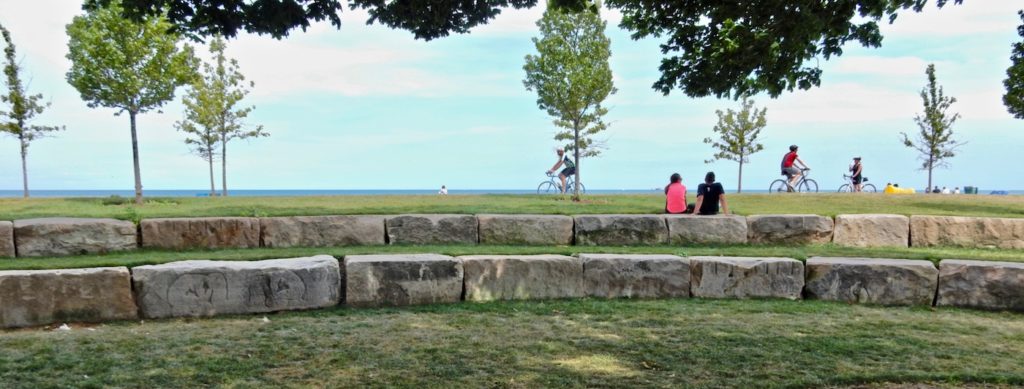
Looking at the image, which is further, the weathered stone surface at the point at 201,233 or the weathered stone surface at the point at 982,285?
the weathered stone surface at the point at 201,233

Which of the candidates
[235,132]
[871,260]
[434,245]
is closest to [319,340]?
[434,245]

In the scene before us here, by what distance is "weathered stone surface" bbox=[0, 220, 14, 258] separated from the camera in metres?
8.00

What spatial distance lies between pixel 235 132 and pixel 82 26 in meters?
10.2

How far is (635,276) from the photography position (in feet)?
23.1

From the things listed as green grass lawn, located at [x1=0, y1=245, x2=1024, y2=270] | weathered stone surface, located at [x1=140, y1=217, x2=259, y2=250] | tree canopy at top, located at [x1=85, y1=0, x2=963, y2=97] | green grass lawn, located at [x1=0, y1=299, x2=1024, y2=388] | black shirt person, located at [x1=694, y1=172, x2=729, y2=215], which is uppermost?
tree canopy at top, located at [x1=85, y1=0, x2=963, y2=97]

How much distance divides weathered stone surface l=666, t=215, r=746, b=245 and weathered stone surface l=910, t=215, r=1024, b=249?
312 cm

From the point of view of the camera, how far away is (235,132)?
2598cm

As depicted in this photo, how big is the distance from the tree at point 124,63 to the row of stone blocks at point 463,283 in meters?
11.3

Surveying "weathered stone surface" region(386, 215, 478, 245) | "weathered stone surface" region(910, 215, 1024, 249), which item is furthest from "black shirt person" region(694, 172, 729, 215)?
"weathered stone surface" region(386, 215, 478, 245)

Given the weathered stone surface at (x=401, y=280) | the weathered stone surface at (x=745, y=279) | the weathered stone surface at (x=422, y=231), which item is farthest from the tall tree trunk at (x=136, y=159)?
the weathered stone surface at (x=745, y=279)

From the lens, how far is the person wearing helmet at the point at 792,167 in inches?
775

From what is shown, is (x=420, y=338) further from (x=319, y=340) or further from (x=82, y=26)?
(x=82, y=26)

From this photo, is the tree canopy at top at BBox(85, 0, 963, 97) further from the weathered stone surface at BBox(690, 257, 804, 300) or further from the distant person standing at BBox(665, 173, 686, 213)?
the distant person standing at BBox(665, 173, 686, 213)

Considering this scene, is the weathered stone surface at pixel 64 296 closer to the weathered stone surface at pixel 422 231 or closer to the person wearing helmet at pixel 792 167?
the weathered stone surface at pixel 422 231
